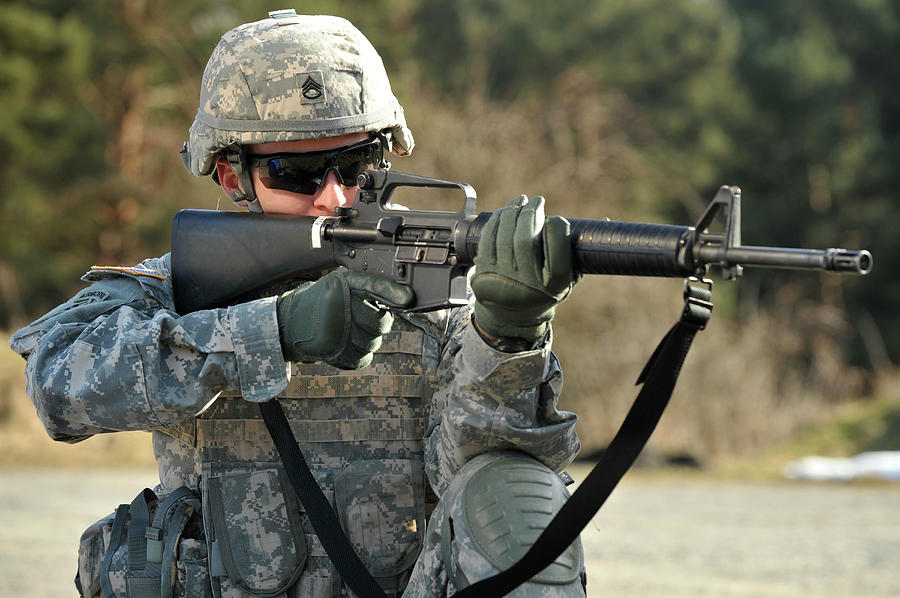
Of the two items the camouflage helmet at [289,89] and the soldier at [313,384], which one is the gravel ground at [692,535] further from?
the camouflage helmet at [289,89]

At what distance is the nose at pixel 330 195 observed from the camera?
3.63 meters

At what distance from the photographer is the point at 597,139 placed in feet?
75.8

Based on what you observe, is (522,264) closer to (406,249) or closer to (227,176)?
(406,249)

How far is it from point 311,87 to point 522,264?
112cm

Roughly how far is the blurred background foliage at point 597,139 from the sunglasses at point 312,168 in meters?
10.3

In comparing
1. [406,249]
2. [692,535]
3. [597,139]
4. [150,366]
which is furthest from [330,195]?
[597,139]

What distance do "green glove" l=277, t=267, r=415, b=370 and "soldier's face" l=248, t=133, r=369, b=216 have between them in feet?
1.19

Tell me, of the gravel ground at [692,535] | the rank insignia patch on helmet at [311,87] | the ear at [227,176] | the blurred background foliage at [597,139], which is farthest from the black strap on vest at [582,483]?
the blurred background foliage at [597,139]

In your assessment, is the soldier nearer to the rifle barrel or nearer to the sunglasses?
Result: the sunglasses

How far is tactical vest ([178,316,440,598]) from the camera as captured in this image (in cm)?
354

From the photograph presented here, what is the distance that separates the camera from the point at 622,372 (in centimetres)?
1381

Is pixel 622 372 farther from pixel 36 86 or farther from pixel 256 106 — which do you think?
pixel 36 86

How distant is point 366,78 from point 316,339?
0.95 m

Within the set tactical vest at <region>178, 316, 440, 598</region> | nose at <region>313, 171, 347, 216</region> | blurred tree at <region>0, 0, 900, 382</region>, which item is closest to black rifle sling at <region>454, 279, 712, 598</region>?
tactical vest at <region>178, 316, 440, 598</region>
